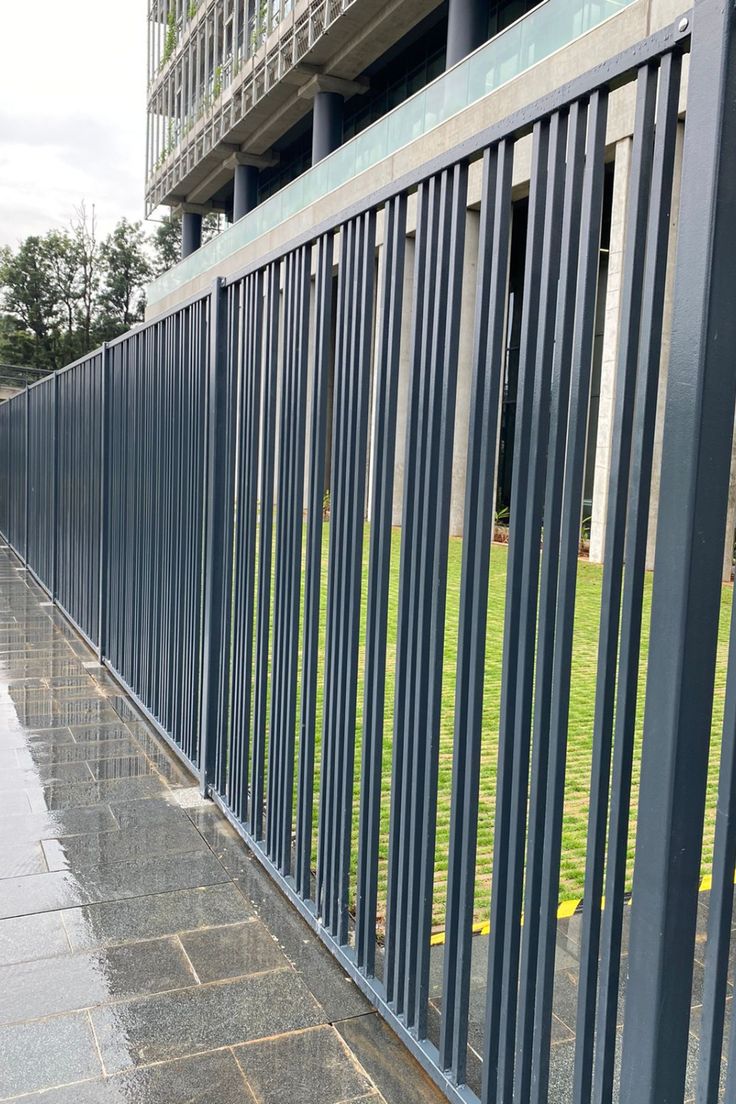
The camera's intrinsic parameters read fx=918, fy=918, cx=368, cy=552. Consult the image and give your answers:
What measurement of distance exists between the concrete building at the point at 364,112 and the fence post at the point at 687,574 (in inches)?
38.7

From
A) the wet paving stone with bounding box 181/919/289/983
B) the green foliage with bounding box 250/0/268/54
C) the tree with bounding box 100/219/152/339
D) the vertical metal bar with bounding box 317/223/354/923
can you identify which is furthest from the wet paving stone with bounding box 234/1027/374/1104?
the tree with bounding box 100/219/152/339

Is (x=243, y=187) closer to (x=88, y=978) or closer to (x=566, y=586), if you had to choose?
(x=88, y=978)

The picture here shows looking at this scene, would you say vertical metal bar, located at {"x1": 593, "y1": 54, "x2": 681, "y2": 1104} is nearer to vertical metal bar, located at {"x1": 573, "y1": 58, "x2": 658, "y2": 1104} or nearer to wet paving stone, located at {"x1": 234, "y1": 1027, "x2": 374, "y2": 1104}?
vertical metal bar, located at {"x1": 573, "y1": 58, "x2": 658, "y2": 1104}

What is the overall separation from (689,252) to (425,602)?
1.32 meters

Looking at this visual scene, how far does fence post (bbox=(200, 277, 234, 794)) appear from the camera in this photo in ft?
15.6

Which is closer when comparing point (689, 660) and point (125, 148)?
point (689, 660)

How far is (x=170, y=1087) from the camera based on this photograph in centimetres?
259

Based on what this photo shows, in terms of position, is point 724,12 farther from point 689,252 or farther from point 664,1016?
point 664,1016

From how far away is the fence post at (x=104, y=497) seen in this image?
756 cm

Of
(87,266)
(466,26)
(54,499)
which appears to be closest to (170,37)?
(466,26)

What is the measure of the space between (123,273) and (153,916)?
2610 inches

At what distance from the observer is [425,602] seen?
273cm

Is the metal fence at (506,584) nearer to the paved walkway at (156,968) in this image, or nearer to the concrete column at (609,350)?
the paved walkway at (156,968)

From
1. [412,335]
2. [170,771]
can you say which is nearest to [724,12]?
[412,335]
